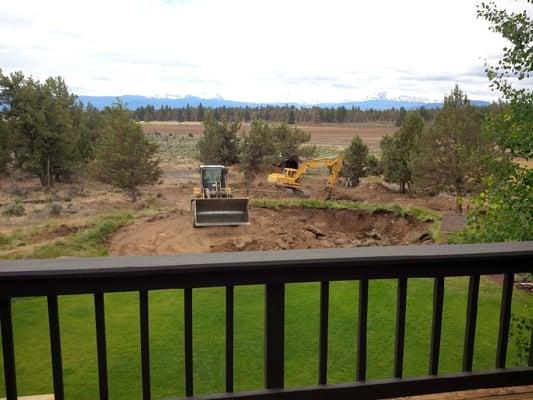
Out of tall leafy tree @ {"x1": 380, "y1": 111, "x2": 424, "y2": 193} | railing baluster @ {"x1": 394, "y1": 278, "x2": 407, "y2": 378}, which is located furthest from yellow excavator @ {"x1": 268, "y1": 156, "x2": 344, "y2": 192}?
railing baluster @ {"x1": 394, "y1": 278, "x2": 407, "y2": 378}

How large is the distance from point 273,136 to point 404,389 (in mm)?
27607

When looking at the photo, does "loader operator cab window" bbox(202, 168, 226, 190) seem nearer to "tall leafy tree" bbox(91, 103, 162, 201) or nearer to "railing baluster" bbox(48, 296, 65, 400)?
"tall leafy tree" bbox(91, 103, 162, 201)

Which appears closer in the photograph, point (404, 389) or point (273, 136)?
point (404, 389)

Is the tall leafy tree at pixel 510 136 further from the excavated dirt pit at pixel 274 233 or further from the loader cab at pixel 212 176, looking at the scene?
the loader cab at pixel 212 176

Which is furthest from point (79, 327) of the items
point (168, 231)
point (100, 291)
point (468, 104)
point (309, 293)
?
point (468, 104)

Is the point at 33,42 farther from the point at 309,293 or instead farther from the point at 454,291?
the point at 454,291

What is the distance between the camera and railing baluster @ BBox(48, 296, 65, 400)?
1.50m

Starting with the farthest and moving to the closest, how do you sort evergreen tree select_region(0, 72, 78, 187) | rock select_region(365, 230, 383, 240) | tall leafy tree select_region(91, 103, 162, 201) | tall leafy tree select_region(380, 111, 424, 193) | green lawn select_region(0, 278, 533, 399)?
1. evergreen tree select_region(0, 72, 78, 187)
2. tall leafy tree select_region(380, 111, 424, 193)
3. tall leafy tree select_region(91, 103, 162, 201)
4. rock select_region(365, 230, 383, 240)
5. green lawn select_region(0, 278, 533, 399)

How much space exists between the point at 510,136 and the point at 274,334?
2.41m

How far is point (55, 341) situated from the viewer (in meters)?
1.54

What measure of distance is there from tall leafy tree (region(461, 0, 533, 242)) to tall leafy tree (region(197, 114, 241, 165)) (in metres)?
26.4

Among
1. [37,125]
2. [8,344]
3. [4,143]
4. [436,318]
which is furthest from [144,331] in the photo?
[4,143]

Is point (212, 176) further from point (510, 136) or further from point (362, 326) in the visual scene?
point (362, 326)

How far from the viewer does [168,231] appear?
1416cm
